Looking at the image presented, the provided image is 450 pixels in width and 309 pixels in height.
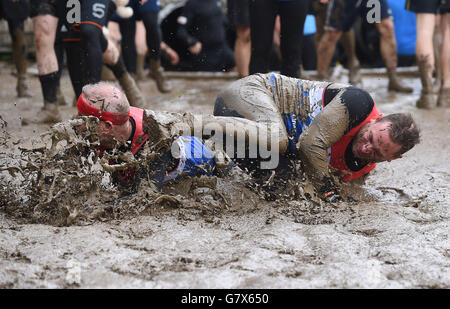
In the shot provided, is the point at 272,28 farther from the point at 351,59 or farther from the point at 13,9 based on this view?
the point at 13,9

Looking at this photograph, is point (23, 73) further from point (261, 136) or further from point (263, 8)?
point (261, 136)

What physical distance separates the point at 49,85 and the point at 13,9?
5.78 feet

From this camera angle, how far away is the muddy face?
2992 millimetres

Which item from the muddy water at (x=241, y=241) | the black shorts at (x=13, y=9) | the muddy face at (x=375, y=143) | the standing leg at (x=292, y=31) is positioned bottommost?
the muddy water at (x=241, y=241)

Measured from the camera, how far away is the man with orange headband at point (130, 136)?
9.36 feet

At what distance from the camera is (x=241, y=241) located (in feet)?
8.39

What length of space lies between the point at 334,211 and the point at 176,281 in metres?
1.15

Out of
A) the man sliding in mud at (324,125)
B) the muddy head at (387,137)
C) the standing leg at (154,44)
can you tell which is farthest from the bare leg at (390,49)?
the muddy head at (387,137)

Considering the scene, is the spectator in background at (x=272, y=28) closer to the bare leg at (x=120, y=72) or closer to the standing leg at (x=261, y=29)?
the standing leg at (x=261, y=29)

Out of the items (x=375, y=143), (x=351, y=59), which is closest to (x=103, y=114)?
(x=375, y=143)

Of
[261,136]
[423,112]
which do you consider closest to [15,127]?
[261,136]

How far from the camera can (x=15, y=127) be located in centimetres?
467

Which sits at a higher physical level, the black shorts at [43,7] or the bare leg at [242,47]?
the black shorts at [43,7]

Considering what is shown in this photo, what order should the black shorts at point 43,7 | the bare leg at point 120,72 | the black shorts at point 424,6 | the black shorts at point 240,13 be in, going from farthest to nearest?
the black shorts at point 240,13, the black shorts at point 424,6, the bare leg at point 120,72, the black shorts at point 43,7
